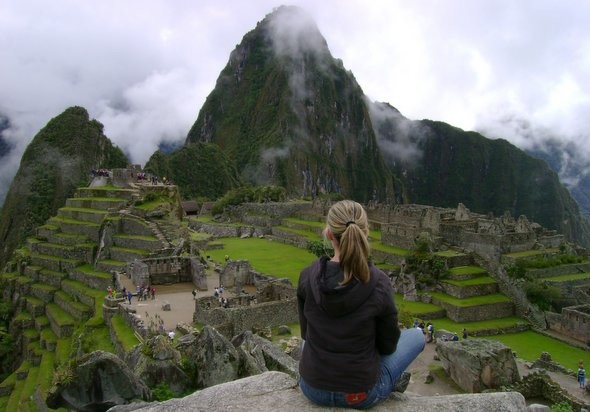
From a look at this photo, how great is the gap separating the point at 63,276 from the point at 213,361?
23.8 meters

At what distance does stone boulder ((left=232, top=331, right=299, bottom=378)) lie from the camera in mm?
7254

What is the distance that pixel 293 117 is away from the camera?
Answer: 153 m

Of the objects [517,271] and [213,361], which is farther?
[517,271]

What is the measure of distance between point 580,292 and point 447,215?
13.3 meters

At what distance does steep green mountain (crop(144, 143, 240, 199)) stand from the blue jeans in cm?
8928

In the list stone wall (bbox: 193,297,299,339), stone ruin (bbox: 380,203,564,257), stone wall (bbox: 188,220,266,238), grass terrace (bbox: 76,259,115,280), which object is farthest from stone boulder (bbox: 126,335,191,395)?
stone wall (bbox: 188,220,266,238)

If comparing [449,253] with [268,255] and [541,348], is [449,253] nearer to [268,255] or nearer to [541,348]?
[541,348]

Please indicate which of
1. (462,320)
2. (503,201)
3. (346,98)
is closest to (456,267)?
(462,320)

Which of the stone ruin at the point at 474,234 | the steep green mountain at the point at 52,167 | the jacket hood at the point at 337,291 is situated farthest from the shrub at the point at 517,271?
the steep green mountain at the point at 52,167

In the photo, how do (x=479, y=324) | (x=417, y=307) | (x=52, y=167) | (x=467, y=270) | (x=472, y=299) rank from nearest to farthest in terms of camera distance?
1. (x=479, y=324)
2. (x=417, y=307)
3. (x=472, y=299)
4. (x=467, y=270)
5. (x=52, y=167)

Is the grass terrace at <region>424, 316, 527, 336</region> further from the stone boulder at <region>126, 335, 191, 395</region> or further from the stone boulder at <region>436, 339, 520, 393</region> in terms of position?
the stone boulder at <region>126, 335, 191, 395</region>

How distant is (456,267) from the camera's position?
102 feet

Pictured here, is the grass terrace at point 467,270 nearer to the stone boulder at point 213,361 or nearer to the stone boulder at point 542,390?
the stone boulder at point 542,390

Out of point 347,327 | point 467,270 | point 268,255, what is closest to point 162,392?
point 347,327
